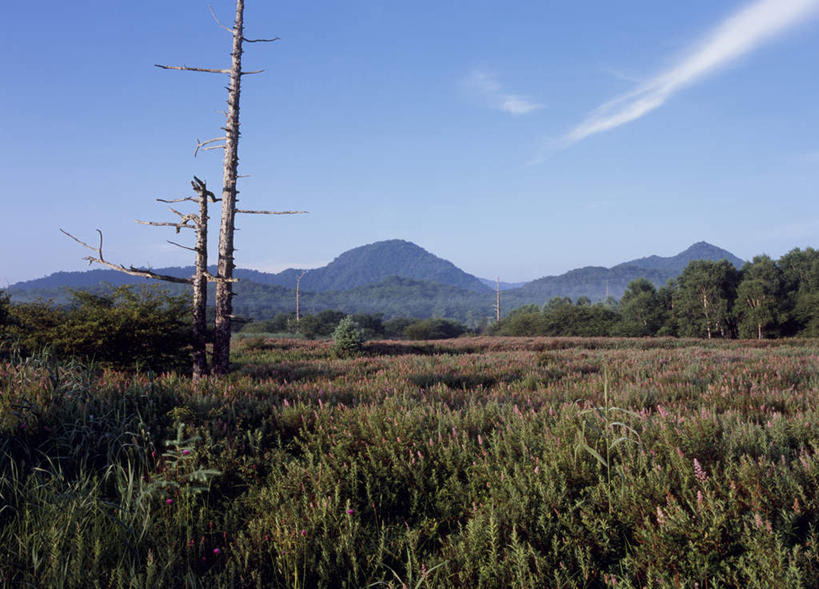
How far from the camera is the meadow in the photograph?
2.26 meters

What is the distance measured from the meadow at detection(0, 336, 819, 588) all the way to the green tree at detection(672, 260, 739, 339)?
51769 mm

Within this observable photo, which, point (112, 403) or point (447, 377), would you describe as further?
point (447, 377)

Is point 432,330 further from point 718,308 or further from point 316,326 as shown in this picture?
point 718,308

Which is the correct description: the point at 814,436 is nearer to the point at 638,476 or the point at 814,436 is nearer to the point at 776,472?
the point at 776,472

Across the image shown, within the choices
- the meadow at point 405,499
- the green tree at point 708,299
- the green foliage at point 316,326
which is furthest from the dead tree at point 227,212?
the green tree at point 708,299

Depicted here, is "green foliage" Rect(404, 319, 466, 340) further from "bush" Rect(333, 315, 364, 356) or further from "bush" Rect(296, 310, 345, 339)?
"bush" Rect(333, 315, 364, 356)

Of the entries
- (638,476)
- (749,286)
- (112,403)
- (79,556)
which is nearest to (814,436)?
(638,476)

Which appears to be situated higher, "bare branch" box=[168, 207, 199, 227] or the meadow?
"bare branch" box=[168, 207, 199, 227]

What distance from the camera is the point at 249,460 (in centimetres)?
369

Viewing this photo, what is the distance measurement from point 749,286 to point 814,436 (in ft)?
176

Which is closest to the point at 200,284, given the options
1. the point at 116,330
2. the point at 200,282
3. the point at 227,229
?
the point at 200,282

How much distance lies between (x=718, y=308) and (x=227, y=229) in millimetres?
52696

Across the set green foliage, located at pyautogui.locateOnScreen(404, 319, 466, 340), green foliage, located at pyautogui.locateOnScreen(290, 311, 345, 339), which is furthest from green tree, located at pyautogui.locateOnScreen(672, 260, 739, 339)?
green foliage, located at pyautogui.locateOnScreen(290, 311, 345, 339)

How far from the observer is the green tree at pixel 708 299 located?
47.6m
